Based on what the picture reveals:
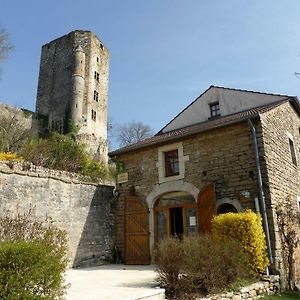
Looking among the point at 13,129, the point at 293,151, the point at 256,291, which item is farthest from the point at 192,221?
the point at 13,129

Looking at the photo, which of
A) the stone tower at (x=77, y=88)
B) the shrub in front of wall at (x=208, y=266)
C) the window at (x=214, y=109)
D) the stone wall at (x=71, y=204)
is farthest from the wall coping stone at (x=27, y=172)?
the stone tower at (x=77, y=88)

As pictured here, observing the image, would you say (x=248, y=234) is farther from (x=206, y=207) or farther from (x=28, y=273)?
(x=28, y=273)

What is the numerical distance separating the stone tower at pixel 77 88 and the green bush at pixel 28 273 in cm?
2548

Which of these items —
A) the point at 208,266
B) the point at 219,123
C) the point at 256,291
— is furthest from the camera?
the point at 219,123

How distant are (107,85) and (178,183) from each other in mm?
26084

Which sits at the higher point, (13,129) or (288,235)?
(13,129)

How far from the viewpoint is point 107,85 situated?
1350 inches

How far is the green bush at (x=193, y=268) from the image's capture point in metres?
5.53

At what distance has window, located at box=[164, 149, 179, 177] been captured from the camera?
10664mm

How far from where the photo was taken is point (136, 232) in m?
10.7

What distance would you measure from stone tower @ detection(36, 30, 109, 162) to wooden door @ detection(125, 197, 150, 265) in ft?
60.5

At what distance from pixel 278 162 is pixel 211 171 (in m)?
2.05

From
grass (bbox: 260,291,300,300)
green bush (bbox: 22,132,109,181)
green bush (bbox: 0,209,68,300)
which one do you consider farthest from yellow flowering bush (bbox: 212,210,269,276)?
green bush (bbox: 22,132,109,181)

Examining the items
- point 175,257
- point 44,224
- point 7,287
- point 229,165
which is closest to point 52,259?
point 7,287
